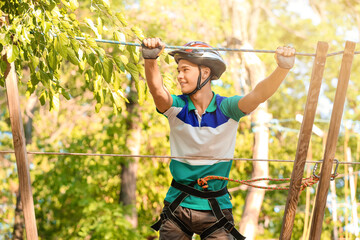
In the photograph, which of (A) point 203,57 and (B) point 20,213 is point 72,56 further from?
(B) point 20,213

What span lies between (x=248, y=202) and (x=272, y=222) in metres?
1.54

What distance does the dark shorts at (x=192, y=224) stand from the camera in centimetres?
237

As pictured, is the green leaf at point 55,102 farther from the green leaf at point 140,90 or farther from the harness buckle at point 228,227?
the harness buckle at point 228,227

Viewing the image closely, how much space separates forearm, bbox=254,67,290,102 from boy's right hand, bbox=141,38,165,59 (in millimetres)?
491

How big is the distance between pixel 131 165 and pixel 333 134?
211 inches

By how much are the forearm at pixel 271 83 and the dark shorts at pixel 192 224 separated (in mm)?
621

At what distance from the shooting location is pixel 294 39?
17906 mm

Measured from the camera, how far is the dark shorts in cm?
237

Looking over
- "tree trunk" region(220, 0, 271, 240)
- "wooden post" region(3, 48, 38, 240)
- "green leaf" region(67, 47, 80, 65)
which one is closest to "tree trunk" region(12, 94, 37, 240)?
"tree trunk" region(220, 0, 271, 240)

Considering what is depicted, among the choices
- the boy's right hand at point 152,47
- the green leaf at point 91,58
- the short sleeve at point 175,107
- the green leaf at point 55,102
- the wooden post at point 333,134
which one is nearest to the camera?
the wooden post at point 333,134

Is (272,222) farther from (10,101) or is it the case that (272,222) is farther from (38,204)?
(10,101)

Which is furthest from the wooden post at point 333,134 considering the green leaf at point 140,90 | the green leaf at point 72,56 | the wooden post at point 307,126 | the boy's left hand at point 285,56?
Result: the green leaf at point 72,56

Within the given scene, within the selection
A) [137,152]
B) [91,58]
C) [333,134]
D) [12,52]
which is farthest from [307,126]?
[137,152]

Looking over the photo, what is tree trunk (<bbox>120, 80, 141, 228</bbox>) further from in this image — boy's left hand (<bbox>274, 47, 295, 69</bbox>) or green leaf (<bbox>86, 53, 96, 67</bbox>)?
boy's left hand (<bbox>274, 47, 295, 69</bbox>)
